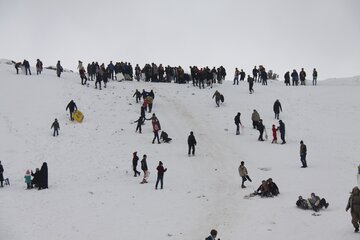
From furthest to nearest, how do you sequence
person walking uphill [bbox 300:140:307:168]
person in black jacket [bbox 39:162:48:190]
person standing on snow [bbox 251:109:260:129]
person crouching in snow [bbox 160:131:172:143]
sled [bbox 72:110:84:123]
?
sled [bbox 72:110:84:123], person standing on snow [bbox 251:109:260:129], person crouching in snow [bbox 160:131:172:143], person walking uphill [bbox 300:140:307:168], person in black jacket [bbox 39:162:48:190]

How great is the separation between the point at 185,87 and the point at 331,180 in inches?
1042

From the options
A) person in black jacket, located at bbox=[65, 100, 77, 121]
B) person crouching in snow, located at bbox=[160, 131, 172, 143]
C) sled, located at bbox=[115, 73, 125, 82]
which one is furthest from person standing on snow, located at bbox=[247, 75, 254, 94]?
person in black jacket, located at bbox=[65, 100, 77, 121]

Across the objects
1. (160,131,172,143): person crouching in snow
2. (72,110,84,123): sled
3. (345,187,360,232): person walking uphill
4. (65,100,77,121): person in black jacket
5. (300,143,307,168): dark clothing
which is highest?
(65,100,77,121): person in black jacket

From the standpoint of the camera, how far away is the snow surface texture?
2230cm

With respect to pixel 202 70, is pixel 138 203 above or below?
below

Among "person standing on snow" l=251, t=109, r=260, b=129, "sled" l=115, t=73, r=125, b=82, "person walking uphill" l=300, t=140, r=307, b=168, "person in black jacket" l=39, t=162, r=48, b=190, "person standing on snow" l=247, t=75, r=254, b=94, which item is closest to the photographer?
"person in black jacket" l=39, t=162, r=48, b=190

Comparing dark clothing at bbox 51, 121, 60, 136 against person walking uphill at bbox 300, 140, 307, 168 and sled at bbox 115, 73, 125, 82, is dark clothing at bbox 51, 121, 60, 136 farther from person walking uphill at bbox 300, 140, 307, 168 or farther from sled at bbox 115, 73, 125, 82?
sled at bbox 115, 73, 125, 82

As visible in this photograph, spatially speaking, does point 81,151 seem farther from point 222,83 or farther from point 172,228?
point 222,83

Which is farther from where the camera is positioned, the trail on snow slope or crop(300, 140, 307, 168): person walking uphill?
crop(300, 140, 307, 168): person walking uphill

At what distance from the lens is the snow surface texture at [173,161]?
2230cm

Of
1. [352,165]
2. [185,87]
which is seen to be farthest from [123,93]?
[352,165]

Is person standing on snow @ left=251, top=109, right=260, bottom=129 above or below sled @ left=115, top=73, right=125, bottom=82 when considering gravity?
below

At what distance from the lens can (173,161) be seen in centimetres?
3241

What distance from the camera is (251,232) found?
69.7 ft
